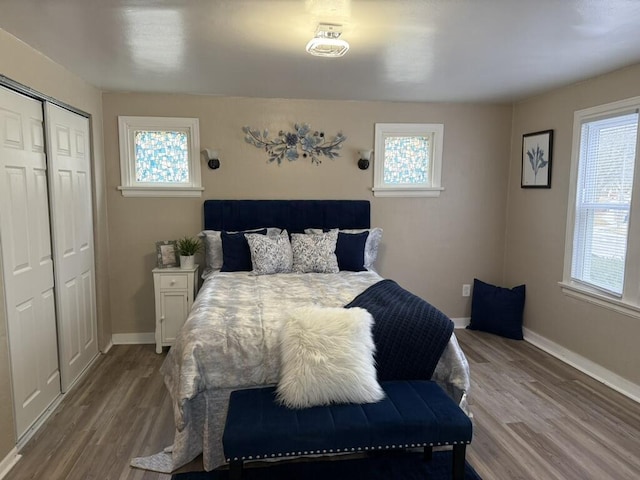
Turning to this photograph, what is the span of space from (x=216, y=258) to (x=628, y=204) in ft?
10.7

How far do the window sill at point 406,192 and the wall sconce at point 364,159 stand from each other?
0.82 feet

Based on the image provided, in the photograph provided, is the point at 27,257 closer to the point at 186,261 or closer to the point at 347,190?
the point at 186,261

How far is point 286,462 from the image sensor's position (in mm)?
2359

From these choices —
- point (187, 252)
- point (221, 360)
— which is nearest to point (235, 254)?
point (187, 252)

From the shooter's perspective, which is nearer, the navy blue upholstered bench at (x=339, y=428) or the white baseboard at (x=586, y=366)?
the navy blue upholstered bench at (x=339, y=428)

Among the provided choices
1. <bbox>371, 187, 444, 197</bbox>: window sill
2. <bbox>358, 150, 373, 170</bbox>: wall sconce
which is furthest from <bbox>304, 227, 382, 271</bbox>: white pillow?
<bbox>358, 150, 373, 170</bbox>: wall sconce

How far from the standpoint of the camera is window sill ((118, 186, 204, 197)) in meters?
3.96

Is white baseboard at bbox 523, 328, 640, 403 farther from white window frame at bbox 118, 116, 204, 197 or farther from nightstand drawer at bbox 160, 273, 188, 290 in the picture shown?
white window frame at bbox 118, 116, 204, 197

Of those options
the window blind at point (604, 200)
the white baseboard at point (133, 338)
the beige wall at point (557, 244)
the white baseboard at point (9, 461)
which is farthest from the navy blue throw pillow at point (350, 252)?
the white baseboard at point (9, 461)

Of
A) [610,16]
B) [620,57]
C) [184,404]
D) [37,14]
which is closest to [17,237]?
[37,14]

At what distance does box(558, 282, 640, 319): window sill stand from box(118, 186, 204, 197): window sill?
334 centimetres

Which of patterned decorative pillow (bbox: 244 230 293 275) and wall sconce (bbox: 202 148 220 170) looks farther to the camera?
wall sconce (bbox: 202 148 220 170)

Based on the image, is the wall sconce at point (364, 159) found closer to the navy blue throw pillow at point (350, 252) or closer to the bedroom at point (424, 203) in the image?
the bedroom at point (424, 203)

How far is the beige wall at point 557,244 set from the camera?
3146 mm
